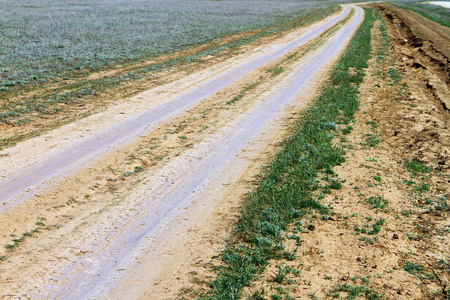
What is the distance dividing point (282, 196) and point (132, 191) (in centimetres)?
278

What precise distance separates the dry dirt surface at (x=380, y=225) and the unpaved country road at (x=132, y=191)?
3.06ft

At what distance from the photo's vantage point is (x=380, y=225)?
596 cm

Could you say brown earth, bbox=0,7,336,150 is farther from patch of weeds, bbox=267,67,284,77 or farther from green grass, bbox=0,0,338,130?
patch of weeds, bbox=267,67,284,77

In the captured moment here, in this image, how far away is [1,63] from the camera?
18453 mm

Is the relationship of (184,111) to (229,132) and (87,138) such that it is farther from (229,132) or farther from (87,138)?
(87,138)

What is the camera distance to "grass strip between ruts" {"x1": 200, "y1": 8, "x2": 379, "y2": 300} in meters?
4.99

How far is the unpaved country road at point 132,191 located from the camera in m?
5.09

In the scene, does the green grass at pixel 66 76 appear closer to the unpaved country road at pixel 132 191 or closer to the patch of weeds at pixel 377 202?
the unpaved country road at pixel 132 191

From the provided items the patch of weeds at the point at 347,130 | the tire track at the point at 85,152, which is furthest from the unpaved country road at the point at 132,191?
the patch of weeds at the point at 347,130

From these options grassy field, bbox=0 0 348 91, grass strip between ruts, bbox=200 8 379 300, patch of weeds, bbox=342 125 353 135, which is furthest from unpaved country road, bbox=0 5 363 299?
grassy field, bbox=0 0 348 91

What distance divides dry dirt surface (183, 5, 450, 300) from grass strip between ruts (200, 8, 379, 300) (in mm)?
195

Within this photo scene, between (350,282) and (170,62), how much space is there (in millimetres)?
16368

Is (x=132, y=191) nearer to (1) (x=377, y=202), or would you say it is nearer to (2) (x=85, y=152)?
(2) (x=85, y=152)

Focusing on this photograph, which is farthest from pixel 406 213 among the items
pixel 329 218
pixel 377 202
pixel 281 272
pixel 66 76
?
pixel 66 76
